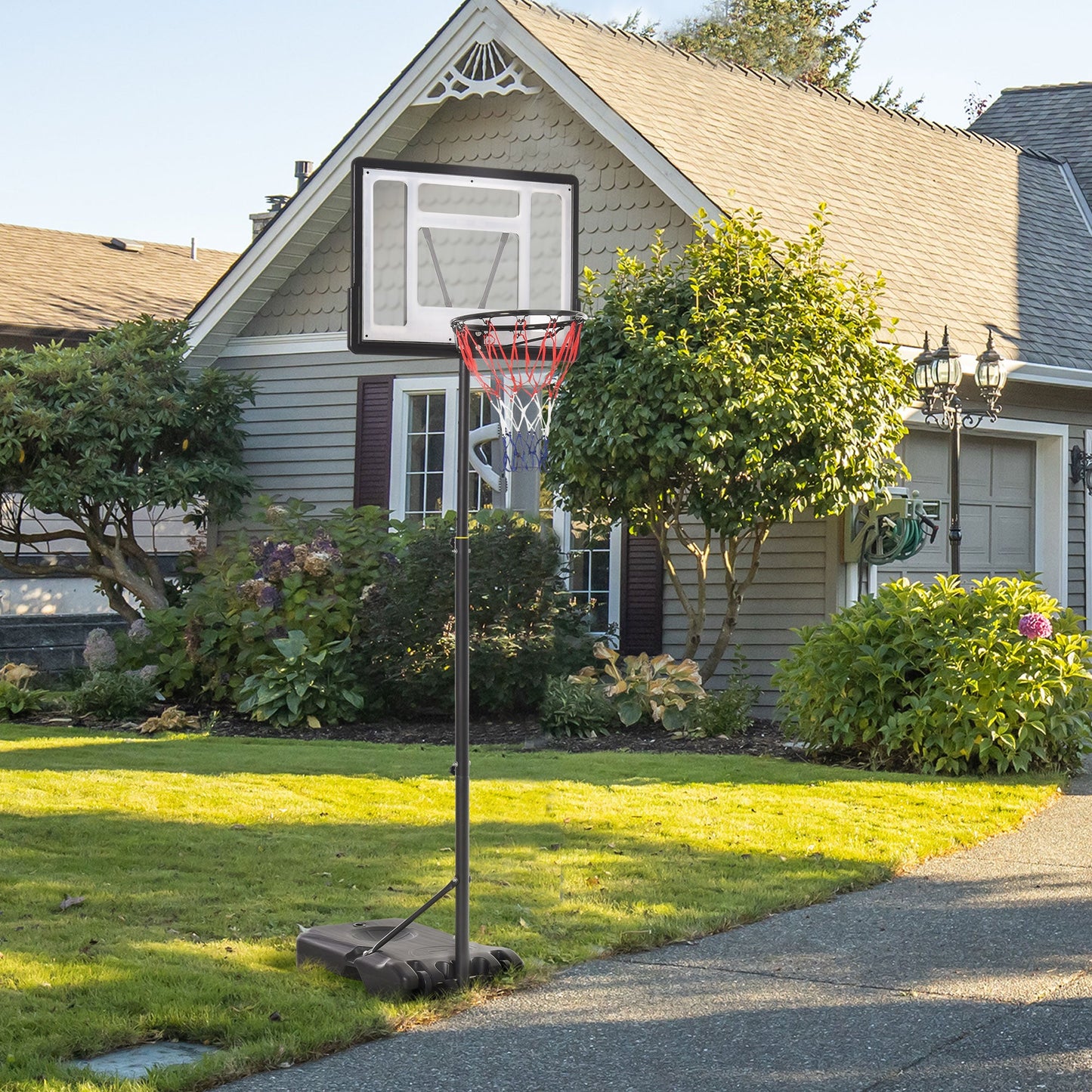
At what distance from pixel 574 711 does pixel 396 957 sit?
615 cm

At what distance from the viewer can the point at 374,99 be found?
13.9m

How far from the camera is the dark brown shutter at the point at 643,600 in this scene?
12.7 metres

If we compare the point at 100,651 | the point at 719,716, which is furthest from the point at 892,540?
the point at 100,651

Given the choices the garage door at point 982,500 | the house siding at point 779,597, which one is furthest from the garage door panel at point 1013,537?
the house siding at point 779,597

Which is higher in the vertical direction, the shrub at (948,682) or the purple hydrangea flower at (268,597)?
the purple hydrangea flower at (268,597)

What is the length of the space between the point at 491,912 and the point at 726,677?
681 cm

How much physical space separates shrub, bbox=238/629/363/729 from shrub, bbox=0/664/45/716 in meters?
1.80

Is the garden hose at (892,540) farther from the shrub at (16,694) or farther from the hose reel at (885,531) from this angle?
the shrub at (16,694)

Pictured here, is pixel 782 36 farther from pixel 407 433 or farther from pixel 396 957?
pixel 396 957

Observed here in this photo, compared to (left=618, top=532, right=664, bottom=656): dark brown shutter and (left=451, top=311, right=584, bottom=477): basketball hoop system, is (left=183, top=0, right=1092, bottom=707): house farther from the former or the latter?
(left=451, top=311, right=584, bottom=477): basketball hoop system

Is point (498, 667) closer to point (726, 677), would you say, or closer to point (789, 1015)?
point (726, 677)

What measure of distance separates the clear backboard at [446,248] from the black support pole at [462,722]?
1.63ft

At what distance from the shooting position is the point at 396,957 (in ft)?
15.8

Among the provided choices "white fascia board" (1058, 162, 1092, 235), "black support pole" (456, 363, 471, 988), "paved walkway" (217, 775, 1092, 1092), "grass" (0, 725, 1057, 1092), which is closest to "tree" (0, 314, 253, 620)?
"grass" (0, 725, 1057, 1092)
